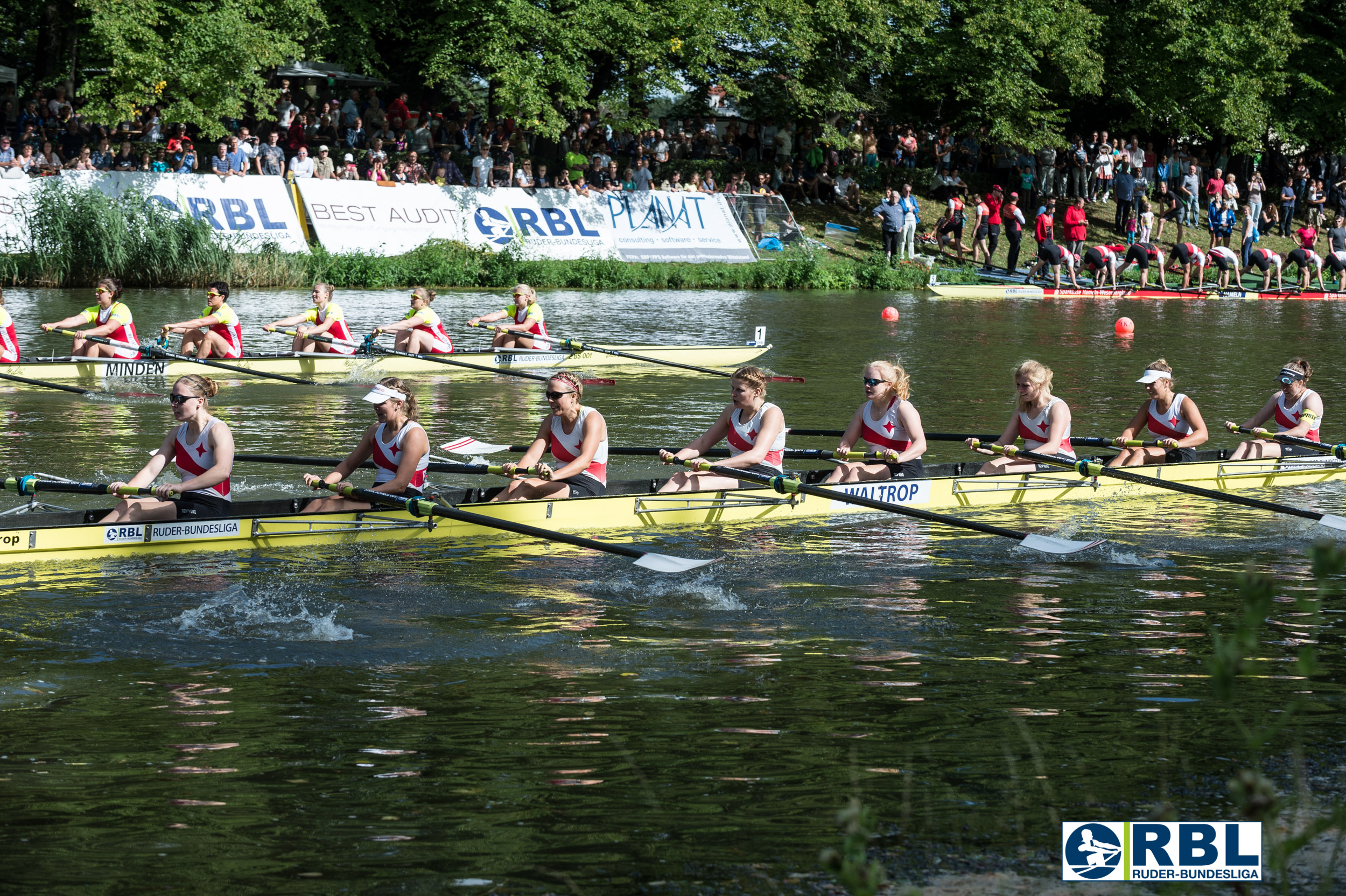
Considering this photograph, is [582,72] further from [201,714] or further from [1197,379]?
[201,714]

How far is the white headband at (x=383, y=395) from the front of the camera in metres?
9.92

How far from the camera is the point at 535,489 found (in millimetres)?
10805

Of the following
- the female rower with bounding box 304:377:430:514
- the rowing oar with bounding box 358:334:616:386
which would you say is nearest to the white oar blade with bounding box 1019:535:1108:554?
the female rower with bounding box 304:377:430:514

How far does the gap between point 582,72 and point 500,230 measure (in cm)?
571

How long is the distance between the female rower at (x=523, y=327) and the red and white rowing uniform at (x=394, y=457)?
9.75 metres

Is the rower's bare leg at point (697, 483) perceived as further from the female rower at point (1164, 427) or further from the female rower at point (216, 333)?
the female rower at point (216, 333)

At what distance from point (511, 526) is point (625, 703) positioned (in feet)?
8.70

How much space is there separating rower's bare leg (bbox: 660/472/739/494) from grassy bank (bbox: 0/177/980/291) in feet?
59.2

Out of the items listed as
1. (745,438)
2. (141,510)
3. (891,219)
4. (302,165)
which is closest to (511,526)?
(141,510)

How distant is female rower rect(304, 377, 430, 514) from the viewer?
10039 millimetres

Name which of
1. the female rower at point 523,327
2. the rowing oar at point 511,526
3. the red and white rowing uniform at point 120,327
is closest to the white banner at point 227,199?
the female rower at point 523,327

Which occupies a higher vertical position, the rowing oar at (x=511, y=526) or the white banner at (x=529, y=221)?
the white banner at (x=529, y=221)

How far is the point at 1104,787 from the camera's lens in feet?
20.0

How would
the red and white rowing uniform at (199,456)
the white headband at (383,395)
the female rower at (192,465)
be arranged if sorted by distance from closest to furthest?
1. the female rower at (192,465)
2. the red and white rowing uniform at (199,456)
3. the white headband at (383,395)
